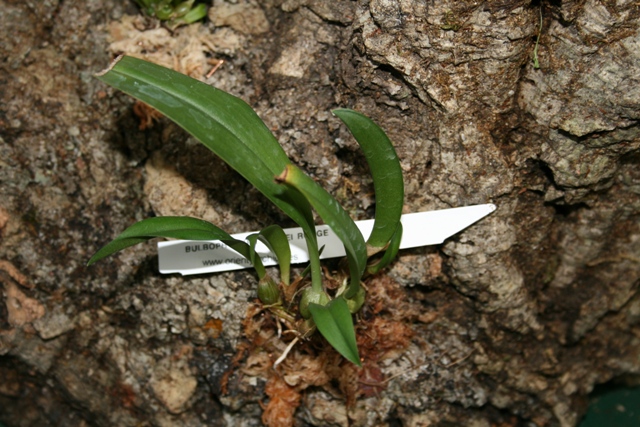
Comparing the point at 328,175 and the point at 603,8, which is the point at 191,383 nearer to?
the point at 328,175

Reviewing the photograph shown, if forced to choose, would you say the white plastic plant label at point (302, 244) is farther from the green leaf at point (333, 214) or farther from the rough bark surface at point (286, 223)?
the green leaf at point (333, 214)

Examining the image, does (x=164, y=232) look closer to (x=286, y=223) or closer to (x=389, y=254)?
(x=286, y=223)

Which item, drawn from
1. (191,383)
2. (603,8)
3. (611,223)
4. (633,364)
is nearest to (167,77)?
(191,383)

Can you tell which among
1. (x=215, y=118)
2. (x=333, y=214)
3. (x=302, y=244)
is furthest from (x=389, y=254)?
(x=215, y=118)

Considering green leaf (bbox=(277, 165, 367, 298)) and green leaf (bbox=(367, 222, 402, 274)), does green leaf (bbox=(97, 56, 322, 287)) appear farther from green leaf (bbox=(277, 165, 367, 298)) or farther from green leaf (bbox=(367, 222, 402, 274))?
green leaf (bbox=(367, 222, 402, 274))

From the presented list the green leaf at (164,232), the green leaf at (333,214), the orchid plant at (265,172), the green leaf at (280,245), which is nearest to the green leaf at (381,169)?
the orchid plant at (265,172)

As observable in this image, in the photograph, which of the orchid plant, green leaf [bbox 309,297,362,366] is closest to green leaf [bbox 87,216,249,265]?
the orchid plant
